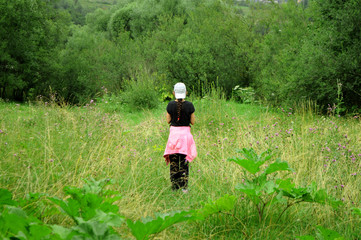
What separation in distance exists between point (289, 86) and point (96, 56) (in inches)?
802

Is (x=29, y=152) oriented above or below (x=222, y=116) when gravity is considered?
above

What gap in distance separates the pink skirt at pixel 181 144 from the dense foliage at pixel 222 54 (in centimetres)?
624

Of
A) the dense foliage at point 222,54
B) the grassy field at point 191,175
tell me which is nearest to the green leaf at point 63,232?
the grassy field at point 191,175

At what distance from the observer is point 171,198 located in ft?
13.0

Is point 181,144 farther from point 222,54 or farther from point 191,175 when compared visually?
point 222,54

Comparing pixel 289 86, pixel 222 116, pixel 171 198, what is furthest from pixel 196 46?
pixel 171 198

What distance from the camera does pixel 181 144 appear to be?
434 cm

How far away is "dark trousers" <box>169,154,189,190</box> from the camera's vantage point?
170 inches

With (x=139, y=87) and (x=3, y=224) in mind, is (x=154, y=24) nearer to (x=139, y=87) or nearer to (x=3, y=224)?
(x=139, y=87)

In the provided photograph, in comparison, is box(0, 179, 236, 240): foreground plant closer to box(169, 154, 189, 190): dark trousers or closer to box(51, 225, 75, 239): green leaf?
box(51, 225, 75, 239): green leaf

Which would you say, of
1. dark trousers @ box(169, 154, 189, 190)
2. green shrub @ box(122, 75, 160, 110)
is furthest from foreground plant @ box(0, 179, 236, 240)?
green shrub @ box(122, 75, 160, 110)

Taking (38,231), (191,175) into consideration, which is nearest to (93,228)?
(38,231)

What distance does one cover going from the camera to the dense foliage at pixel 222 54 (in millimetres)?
10250

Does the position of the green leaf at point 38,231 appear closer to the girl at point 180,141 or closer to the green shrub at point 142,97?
the girl at point 180,141
